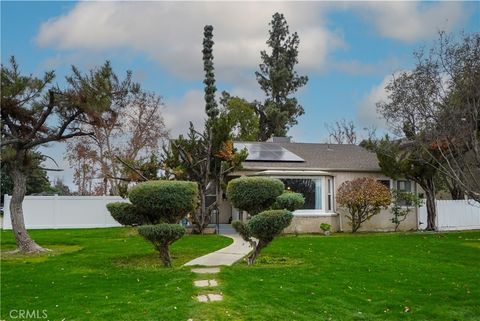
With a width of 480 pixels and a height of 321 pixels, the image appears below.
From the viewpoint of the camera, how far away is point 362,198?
66.7 feet

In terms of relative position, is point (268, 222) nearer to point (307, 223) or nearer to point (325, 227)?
point (325, 227)

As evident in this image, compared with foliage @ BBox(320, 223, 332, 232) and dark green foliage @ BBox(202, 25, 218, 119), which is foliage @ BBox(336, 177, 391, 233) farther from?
dark green foliage @ BBox(202, 25, 218, 119)

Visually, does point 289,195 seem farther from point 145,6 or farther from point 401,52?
point 401,52

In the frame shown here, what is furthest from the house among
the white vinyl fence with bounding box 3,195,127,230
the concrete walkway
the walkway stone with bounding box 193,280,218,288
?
the walkway stone with bounding box 193,280,218,288

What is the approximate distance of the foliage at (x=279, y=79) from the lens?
4262cm

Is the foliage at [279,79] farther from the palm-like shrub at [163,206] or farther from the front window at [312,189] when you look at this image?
the palm-like shrub at [163,206]

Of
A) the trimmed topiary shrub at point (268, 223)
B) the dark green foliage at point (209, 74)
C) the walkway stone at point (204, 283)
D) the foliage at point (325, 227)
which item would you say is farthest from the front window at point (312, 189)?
the walkway stone at point (204, 283)

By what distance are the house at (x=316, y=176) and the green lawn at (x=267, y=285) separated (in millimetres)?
6051

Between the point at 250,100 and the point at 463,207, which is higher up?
the point at 250,100

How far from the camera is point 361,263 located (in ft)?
39.9

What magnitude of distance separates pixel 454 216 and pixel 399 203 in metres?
3.36

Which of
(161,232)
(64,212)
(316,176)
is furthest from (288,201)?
(64,212)

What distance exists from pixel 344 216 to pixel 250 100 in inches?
916

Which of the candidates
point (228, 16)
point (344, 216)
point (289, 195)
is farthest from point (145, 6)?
A: point (344, 216)
